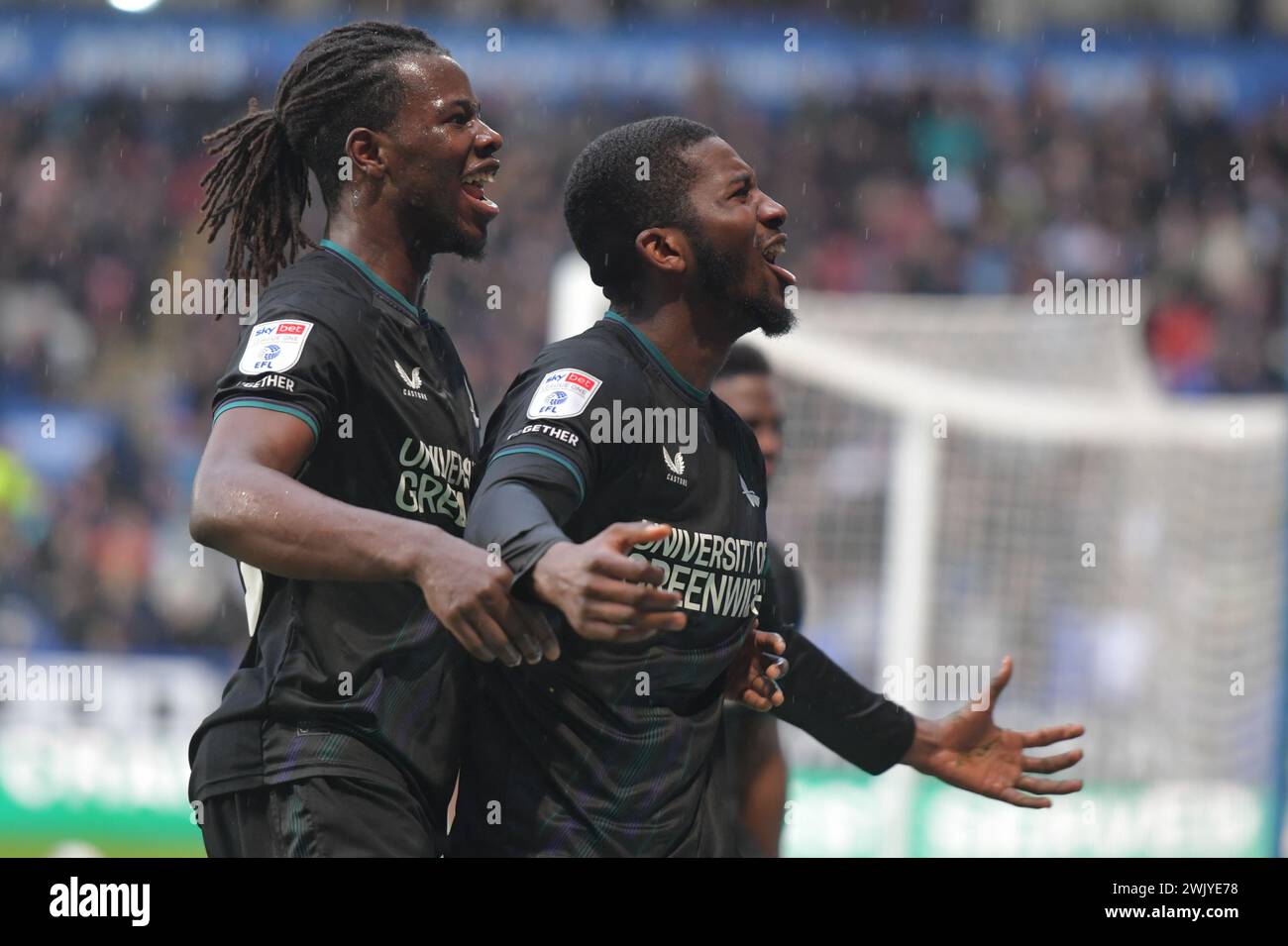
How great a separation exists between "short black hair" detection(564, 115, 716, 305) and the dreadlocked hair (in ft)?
1.31

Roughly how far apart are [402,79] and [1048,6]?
1261 cm

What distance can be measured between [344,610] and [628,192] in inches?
40.4

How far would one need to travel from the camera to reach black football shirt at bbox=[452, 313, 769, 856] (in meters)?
3.03

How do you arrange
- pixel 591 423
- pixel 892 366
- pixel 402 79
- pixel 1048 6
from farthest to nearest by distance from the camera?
pixel 1048 6, pixel 892 366, pixel 402 79, pixel 591 423

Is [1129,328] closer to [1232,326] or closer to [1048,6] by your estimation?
[1232,326]

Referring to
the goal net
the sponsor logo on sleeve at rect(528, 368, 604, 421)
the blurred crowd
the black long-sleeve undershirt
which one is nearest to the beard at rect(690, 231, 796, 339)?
the sponsor logo on sleeve at rect(528, 368, 604, 421)

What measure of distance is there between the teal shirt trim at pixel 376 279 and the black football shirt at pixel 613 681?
291 mm

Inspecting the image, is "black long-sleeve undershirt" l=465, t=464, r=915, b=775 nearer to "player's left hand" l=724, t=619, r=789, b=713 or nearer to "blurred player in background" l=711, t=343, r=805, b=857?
"player's left hand" l=724, t=619, r=789, b=713

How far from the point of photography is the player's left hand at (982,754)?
3717mm

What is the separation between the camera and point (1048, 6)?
48.2 feet

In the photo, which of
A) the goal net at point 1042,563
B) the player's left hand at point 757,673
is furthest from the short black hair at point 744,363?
the goal net at point 1042,563

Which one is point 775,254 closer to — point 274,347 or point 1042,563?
point 274,347
